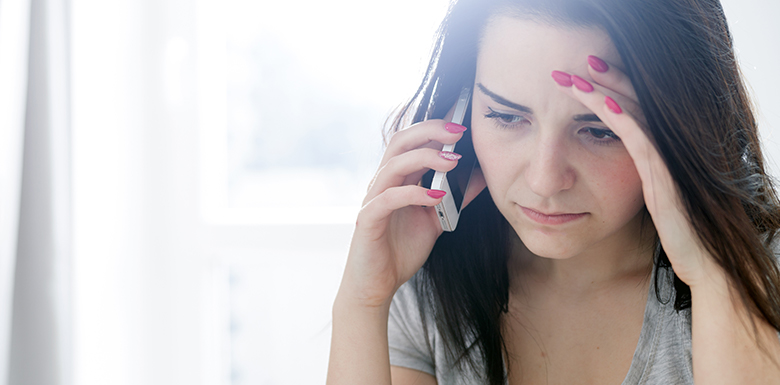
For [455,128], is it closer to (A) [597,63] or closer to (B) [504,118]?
(B) [504,118]

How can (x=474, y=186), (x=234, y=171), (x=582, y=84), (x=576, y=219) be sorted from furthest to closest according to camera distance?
(x=234, y=171) → (x=474, y=186) → (x=576, y=219) → (x=582, y=84)

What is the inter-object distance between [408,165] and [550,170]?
0.26 m

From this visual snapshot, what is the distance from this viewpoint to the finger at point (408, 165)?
0.92 meters

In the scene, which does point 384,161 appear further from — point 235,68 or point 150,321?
→ point 150,321

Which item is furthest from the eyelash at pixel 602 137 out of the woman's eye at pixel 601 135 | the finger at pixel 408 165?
the finger at pixel 408 165

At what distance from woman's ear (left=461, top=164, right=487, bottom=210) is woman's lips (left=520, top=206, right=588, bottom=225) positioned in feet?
0.63

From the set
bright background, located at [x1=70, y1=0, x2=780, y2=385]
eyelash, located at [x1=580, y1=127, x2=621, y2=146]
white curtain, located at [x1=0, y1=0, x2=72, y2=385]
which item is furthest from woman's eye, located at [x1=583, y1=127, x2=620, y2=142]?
white curtain, located at [x1=0, y1=0, x2=72, y2=385]

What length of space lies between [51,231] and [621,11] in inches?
64.2

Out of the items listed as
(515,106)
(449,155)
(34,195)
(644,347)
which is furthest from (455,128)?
(34,195)

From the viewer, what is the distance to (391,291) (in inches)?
39.6

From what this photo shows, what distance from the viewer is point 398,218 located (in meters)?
1.05

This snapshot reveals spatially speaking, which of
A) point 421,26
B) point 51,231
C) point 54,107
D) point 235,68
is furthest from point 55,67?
point 421,26

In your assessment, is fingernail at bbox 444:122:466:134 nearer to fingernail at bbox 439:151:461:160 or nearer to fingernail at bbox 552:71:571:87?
fingernail at bbox 439:151:461:160

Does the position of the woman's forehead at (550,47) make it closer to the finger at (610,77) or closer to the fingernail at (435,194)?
the finger at (610,77)
